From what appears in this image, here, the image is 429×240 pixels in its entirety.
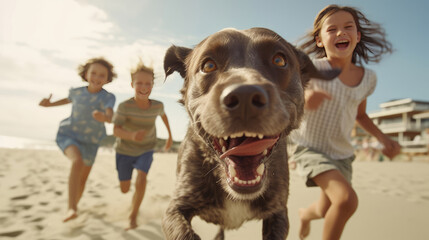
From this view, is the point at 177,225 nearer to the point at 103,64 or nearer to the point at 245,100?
the point at 245,100

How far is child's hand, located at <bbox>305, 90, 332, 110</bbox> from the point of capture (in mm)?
2893

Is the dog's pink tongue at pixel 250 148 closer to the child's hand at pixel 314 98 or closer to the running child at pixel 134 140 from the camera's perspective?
the child's hand at pixel 314 98

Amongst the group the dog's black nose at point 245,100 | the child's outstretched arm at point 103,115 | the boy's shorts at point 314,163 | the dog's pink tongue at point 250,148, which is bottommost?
the boy's shorts at point 314,163

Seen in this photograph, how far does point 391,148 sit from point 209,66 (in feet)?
7.00

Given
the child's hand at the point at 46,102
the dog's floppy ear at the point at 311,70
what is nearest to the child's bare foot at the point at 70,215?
the child's hand at the point at 46,102

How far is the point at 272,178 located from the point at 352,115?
169 cm

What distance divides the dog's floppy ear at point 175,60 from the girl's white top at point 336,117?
1527 mm

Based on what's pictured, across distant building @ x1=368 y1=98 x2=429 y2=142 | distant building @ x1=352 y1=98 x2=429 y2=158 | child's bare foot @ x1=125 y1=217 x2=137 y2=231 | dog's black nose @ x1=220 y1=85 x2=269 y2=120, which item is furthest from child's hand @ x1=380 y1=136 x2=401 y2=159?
distant building @ x1=368 y1=98 x2=429 y2=142

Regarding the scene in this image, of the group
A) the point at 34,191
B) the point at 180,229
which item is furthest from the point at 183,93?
the point at 34,191

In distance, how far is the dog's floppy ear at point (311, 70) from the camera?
266cm

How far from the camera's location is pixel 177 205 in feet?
7.62

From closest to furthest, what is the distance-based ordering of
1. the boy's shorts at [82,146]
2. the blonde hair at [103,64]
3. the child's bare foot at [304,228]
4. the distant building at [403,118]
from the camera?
the blonde hair at [103,64] < the child's bare foot at [304,228] < the boy's shorts at [82,146] < the distant building at [403,118]

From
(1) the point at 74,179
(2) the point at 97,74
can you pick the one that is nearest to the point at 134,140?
(2) the point at 97,74

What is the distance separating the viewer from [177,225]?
211cm
